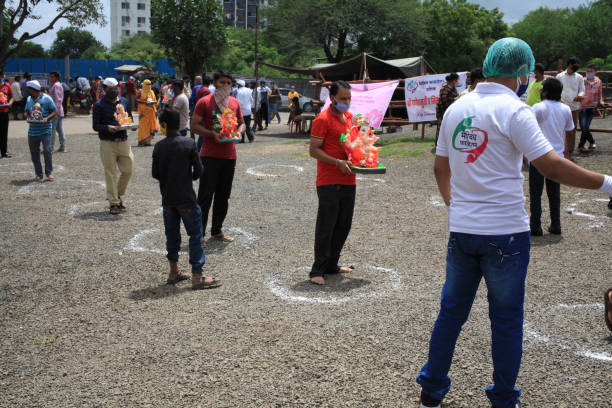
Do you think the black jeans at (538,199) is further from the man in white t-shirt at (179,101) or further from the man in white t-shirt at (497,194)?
the man in white t-shirt at (179,101)

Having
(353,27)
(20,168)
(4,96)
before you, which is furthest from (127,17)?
(20,168)

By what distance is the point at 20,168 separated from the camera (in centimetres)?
1286

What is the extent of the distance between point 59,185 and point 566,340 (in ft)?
31.1

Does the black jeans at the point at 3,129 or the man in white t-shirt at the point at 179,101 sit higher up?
the man in white t-shirt at the point at 179,101

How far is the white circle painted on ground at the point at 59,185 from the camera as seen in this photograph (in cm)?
1034

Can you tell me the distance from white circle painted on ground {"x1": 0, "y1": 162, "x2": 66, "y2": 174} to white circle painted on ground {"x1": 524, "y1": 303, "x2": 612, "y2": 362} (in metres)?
10.8

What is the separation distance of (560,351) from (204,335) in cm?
254

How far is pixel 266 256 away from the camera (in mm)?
6480

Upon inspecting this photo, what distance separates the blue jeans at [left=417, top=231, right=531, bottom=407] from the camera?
2879mm

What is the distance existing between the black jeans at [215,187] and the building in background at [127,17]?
135 m

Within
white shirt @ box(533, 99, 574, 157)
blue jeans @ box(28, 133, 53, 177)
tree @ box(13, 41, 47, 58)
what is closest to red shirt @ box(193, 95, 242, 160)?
white shirt @ box(533, 99, 574, 157)

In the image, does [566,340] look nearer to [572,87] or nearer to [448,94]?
[572,87]

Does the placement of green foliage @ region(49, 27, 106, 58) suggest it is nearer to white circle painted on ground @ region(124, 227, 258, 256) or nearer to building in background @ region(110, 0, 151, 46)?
building in background @ region(110, 0, 151, 46)

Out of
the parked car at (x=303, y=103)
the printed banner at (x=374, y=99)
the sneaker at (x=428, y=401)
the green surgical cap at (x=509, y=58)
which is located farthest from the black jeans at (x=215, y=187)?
the parked car at (x=303, y=103)
